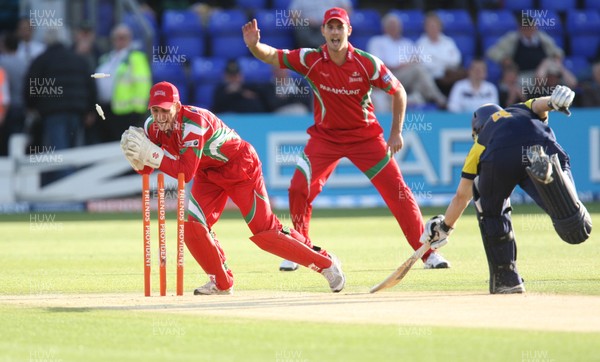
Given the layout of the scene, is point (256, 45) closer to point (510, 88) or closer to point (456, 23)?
point (510, 88)

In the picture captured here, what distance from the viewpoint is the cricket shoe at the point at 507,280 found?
34.7ft

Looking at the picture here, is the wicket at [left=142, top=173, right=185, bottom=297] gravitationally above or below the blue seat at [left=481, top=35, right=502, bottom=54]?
below

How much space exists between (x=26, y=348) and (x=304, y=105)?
14.7 meters

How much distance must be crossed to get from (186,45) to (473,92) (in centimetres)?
576

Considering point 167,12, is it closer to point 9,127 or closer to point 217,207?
point 9,127

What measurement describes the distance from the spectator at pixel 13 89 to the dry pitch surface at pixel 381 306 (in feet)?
37.9

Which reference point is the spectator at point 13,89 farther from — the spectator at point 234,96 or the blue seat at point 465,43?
Answer: the blue seat at point 465,43

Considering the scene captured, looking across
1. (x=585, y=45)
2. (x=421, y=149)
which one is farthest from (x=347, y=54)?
(x=585, y=45)

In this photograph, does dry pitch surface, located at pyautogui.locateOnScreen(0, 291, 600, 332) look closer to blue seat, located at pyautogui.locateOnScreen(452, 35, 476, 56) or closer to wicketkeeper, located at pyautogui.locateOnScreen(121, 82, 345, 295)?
wicketkeeper, located at pyautogui.locateOnScreen(121, 82, 345, 295)

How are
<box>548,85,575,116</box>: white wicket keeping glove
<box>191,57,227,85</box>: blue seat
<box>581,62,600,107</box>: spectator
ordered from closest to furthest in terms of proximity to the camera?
<box>548,85,575,116</box>: white wicket keeping glove
<box>581,62,600,107</box>: spectator
<box>191,57,227,85</box>: blue seat

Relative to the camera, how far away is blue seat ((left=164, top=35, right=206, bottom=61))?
78.4ft

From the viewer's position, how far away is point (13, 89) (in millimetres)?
22672

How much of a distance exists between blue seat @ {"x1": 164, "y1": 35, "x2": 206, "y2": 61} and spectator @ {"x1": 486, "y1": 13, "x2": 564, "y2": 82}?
586 centimetres

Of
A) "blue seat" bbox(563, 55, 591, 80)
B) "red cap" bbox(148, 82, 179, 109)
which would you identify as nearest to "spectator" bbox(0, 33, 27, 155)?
"blue seat" bbox(563, 55, 591, 80)
